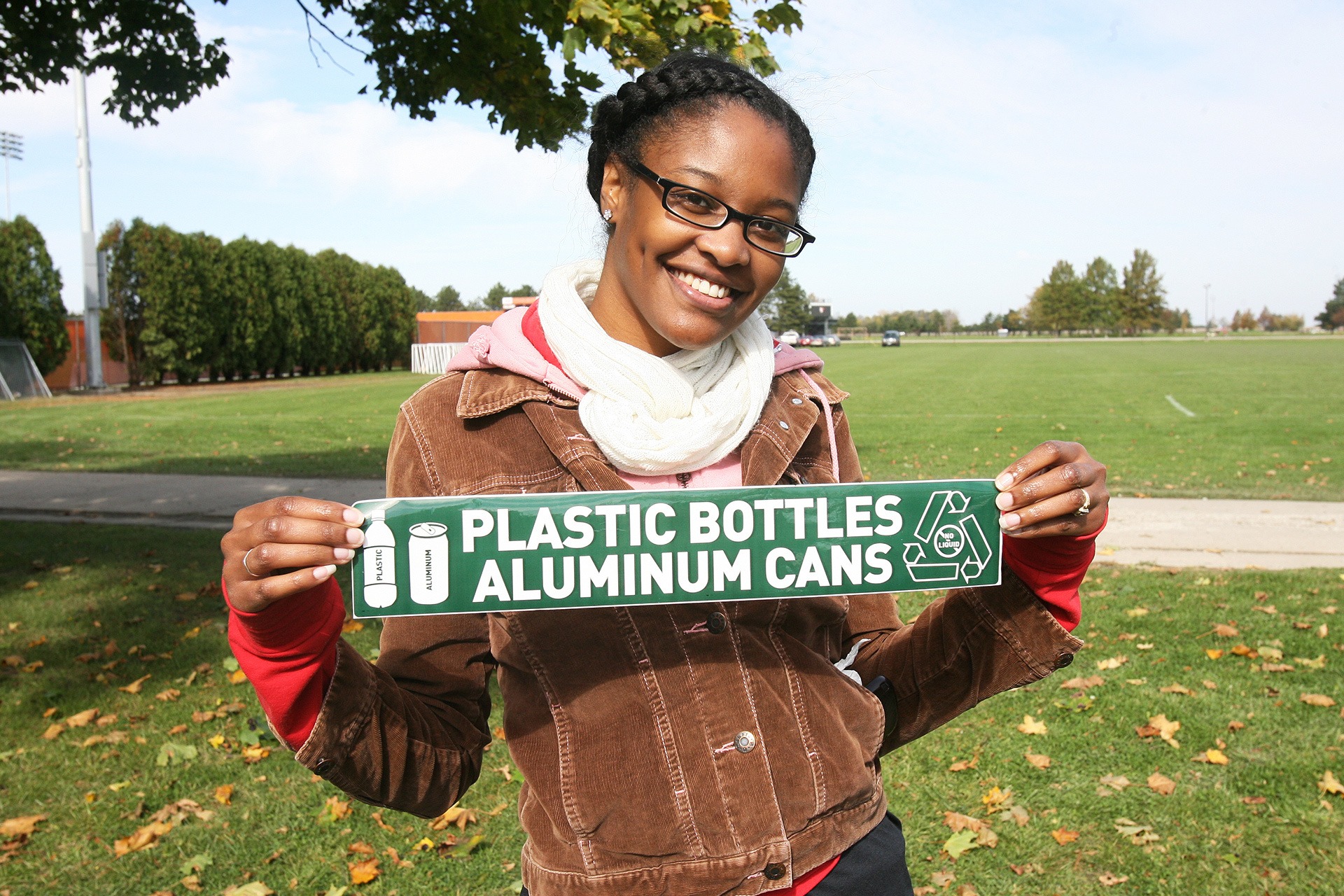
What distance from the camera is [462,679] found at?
1675 mm

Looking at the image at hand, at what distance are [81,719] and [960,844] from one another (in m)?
4.28

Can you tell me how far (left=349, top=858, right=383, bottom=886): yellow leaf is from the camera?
3.66 meters

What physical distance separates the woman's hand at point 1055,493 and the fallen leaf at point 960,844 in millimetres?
2691

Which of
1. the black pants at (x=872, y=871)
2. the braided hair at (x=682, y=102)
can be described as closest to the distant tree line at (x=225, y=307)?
the braided hair at (x=682, y=102)

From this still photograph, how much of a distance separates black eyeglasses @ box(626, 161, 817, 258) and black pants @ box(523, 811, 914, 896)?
1.01 metres

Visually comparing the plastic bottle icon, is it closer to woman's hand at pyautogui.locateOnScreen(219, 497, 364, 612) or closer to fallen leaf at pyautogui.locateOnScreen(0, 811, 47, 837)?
woman's hand at pyautogui.locateOnScreen(219, 497, 364, 612)

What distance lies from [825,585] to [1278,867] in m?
3.11

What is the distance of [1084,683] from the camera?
5219 mm

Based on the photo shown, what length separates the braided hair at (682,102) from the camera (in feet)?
5.28

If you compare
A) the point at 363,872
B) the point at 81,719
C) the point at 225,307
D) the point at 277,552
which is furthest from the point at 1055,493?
the point at 225,307

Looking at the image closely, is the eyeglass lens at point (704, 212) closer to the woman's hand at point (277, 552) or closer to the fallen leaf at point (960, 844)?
the woman's hand at point (277, 552)

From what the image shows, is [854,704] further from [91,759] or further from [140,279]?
[140,279]

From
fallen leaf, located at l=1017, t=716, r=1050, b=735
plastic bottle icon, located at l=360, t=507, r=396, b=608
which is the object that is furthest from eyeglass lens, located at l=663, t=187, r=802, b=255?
fallen leaf, located at l=1017, t=716, r=1050, b=735

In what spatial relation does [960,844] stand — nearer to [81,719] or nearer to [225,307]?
[81,719]
